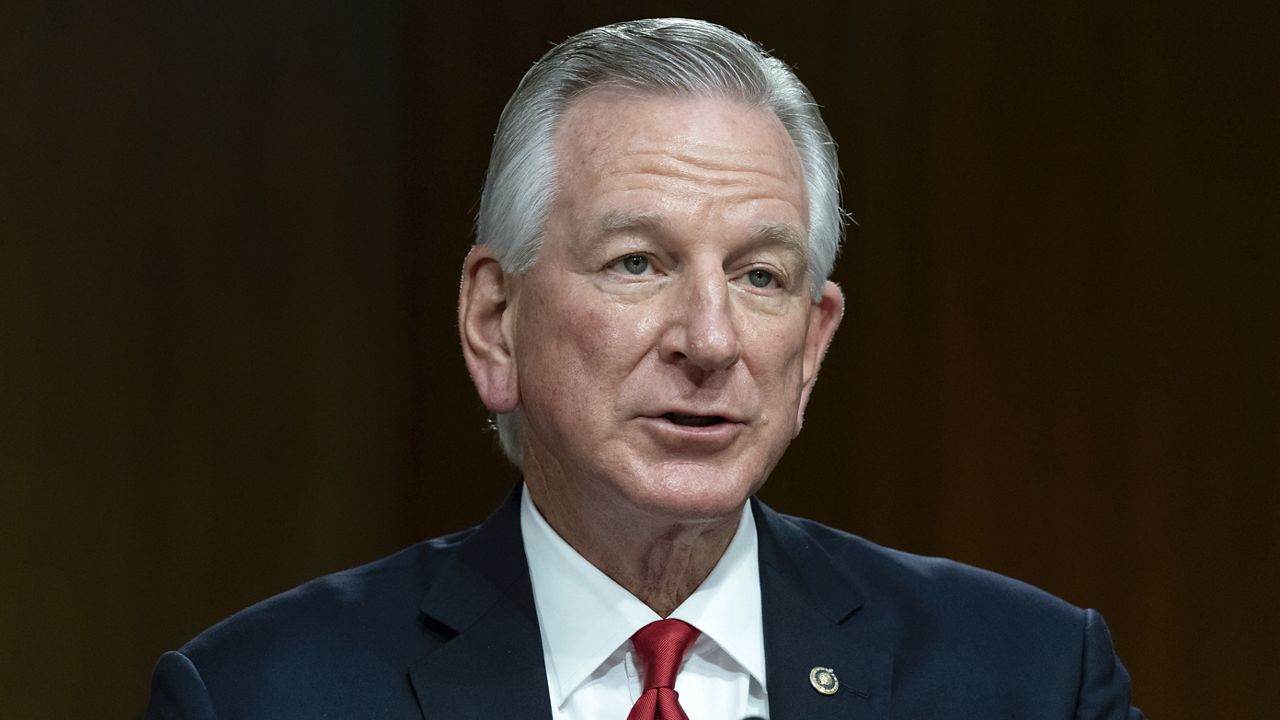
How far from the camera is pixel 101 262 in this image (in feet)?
10.0

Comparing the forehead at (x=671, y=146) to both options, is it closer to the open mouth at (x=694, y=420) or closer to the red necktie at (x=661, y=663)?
the open mouth at (x=694, y=420)

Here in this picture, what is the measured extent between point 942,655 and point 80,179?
184 centimetres

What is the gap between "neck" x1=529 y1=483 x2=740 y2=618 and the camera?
2.20 metres

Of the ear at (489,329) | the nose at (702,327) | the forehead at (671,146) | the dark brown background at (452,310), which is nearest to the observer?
the nose at (702,327)

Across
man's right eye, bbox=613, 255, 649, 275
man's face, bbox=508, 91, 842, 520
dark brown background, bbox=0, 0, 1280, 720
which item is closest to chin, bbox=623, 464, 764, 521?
man's face, bbox=508, 91, 842, 520

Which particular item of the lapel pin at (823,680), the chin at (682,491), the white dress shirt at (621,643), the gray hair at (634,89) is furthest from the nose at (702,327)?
the lapel pin at (823,680)

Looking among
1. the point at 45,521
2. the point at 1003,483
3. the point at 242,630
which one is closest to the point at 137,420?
the point at 45,521

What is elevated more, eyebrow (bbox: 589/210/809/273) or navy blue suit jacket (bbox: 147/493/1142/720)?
eyebrow (bbox: 589/210/809/273)

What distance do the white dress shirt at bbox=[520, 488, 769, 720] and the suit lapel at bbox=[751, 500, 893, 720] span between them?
34 millimetres

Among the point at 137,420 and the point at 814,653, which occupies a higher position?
the point at 814,653

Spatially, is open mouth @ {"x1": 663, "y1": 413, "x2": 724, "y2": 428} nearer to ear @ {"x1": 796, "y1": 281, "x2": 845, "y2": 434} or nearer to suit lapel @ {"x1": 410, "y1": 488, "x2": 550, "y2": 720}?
ear @ {"x1": 796, "y1": 281, "x2": 845, "y2": 434}

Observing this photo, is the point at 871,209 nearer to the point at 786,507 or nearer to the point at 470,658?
the point at 786,507

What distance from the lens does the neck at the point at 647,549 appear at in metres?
2.20

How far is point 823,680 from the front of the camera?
2217 millimetres
